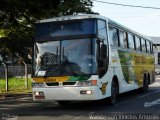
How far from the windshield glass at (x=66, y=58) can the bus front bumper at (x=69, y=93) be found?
1.78ft

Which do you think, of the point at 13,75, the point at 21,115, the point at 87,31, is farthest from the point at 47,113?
the point at 13,75

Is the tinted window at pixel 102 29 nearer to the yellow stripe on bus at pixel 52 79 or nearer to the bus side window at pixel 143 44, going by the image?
the yellow stripe on bus at pixel 52 79

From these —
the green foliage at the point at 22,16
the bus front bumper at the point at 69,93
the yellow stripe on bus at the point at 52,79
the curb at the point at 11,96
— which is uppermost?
the green foliage at the point at 22,16

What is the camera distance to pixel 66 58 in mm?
15383

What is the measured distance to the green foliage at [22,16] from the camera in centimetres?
1853

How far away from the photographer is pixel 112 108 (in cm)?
1609

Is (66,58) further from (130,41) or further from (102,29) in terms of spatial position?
(130,41)

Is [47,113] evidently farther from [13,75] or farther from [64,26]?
[13,75]

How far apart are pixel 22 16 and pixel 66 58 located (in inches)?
261

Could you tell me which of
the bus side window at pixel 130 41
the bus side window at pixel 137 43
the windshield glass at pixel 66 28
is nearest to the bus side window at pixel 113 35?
the windshield glass at pixel 66 28

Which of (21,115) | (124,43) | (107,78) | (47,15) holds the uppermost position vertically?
(47,15)

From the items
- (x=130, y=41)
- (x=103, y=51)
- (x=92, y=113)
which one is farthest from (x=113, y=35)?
(x=92, y=113)

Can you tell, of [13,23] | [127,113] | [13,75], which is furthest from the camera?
[13,75]

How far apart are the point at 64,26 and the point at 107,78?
2.47 metres
